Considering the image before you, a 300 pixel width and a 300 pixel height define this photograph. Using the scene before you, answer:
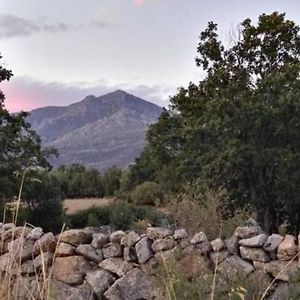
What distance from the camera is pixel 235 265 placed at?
A: 8422 mm

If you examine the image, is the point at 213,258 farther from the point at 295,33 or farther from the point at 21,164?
the point at 295,33

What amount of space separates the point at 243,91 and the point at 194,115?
2.00m

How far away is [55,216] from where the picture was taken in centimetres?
2272

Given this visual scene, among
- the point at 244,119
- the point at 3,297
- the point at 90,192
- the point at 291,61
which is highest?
the point at 291,61

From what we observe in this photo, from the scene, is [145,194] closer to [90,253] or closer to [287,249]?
[90,253]

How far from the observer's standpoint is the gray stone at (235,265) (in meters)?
8.13

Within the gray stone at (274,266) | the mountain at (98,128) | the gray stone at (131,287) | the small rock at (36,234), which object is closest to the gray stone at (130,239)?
the gray stone at (131,287)

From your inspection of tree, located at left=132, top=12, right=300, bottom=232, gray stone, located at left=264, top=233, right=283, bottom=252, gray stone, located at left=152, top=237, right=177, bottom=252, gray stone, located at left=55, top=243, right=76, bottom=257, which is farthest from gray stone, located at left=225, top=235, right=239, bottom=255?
tree, located at left=132, top=12, right=300, bottom=232

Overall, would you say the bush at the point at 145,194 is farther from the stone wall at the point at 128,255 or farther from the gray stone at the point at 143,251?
the gray stone at the point at 143,251

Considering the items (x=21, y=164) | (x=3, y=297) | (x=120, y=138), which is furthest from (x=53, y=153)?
(x=120, y=138)

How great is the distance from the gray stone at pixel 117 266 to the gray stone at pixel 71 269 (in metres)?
0.23

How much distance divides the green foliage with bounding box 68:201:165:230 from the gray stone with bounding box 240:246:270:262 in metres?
11.6

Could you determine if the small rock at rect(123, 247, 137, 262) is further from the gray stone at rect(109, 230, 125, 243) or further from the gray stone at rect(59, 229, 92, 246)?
the gray stone at rect(59, 229, 92, 246)

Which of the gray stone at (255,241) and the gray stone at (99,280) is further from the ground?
the gray stone at (255,241)
